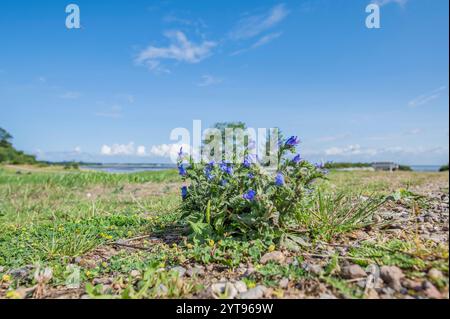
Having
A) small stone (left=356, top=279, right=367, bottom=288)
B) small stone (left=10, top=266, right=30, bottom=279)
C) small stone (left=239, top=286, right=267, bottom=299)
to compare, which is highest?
small stone (left=356, top=279, right=367, bottom=288)

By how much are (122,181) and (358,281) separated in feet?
35.0

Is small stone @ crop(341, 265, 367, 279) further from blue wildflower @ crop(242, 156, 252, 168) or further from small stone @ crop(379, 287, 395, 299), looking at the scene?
blue wildflower @ crop(242, 156, 252, 168)

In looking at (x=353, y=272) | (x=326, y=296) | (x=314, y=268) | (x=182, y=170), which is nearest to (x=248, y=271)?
(x=314, y=268)

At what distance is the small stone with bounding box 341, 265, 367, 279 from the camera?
6.63 ft

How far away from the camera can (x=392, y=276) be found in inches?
75.0

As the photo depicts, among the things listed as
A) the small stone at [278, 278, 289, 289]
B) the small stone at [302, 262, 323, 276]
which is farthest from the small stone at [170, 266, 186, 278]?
the small stone at [302, 262, 323, 276]

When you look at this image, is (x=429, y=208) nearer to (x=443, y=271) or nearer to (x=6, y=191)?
(x=443, y=271)

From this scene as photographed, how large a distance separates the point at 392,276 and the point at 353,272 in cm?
22

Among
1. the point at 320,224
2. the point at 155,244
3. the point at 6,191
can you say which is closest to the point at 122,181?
the point at 6,191

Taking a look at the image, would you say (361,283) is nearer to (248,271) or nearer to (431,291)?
(431,291)

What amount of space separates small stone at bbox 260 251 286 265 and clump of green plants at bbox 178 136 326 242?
20cm

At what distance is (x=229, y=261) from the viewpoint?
2.43 meters

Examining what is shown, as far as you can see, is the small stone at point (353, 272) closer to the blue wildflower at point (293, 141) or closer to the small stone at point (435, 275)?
the small stone at point (435, 275)

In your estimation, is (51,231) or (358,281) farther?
(51,231)
